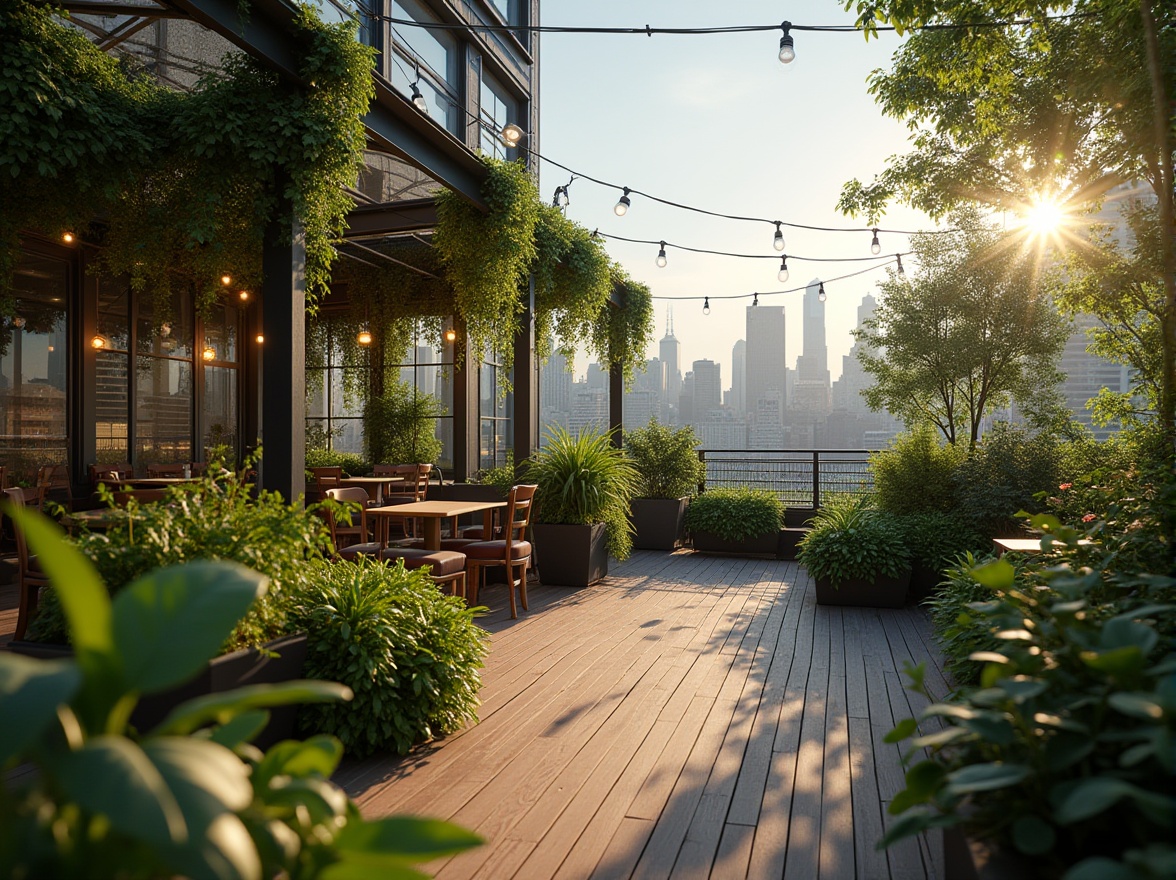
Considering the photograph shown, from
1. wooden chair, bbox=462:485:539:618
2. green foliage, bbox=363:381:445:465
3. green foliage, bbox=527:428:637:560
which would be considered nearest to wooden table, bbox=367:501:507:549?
wooden chair, bbox=462:485:539:618

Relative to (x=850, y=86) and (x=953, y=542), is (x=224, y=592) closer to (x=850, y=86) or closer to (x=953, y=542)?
(x=953, y=542)

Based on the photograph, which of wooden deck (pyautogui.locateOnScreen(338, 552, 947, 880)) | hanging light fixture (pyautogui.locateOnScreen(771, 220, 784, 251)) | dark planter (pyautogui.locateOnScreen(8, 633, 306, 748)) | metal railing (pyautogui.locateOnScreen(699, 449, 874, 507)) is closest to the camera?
wooden deck (pyautogui.locateOnScreen(338, 552, 947, 880))

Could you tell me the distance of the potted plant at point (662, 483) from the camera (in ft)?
30.1

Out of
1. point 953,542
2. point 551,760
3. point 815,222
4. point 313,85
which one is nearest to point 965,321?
point 815,222

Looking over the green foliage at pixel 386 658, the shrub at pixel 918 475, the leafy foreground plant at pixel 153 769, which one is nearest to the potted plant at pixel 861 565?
the shrub at pixel 918 475

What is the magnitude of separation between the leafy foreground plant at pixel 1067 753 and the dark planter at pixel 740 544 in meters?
7.55

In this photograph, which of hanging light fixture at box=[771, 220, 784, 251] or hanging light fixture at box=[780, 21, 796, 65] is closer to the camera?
hanging light fixture at box=[780, 21, 796, 65]

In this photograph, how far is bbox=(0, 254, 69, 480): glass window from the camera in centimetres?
827

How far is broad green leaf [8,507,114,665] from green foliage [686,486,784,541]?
327 inches

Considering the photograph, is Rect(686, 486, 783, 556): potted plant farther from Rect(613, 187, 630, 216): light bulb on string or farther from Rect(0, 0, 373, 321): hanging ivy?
Rect(0, 0, 373, 321): hanging ivy

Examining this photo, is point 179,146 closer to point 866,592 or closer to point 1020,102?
point 866,592

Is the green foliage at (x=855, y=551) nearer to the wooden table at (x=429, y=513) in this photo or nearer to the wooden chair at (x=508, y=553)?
the wooden chair at (x=508, y=553)

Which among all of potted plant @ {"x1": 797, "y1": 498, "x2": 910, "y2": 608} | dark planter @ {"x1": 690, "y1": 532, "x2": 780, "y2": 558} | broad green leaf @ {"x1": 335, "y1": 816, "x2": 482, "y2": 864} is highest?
broad green leaf @ {"x1": 335, "y1": 816, "x2": 482, "y2": 864}

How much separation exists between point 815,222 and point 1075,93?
12.3 ft
